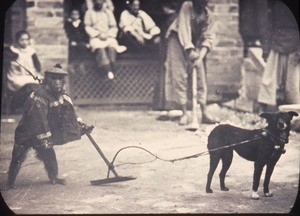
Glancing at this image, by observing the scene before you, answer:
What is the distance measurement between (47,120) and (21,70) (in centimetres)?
72

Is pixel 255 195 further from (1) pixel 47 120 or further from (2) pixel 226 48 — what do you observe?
→ (1) pixel 47 120

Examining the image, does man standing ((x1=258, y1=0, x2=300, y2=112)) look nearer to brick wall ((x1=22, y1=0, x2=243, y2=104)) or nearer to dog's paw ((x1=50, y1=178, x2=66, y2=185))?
brick wall ((x1=22, y1=0, x2=243, y2=104))

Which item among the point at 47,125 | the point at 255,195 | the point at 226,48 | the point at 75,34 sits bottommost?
the point at 255,195

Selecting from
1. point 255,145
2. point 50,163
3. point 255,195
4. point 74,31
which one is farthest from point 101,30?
point 255,195

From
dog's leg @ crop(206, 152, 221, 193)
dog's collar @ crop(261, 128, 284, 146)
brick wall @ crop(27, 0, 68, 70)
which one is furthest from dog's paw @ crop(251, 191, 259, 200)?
brick wall @ crop(27, 0, 68, 70)

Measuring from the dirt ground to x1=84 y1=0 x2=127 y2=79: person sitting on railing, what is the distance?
793 millimetres

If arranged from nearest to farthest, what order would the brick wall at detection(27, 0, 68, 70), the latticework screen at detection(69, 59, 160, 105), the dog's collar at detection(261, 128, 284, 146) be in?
the dog's collar at detection(261, 128, 284, 146) → the brick wall at detection(27, 0, 68, 70) → the latticework screen at detection(69, 59, 160, 105)

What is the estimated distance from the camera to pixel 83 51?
6684 millimetres

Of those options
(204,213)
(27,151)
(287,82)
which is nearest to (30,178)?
(27,151)

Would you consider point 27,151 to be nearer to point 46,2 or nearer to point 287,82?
point 46,2

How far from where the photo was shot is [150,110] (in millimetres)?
6809

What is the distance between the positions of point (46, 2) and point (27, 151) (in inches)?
63.4

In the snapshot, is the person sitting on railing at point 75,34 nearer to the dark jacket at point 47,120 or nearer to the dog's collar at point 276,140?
the dark jacket at point 47,120

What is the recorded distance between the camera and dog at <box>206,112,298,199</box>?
17.5ft
